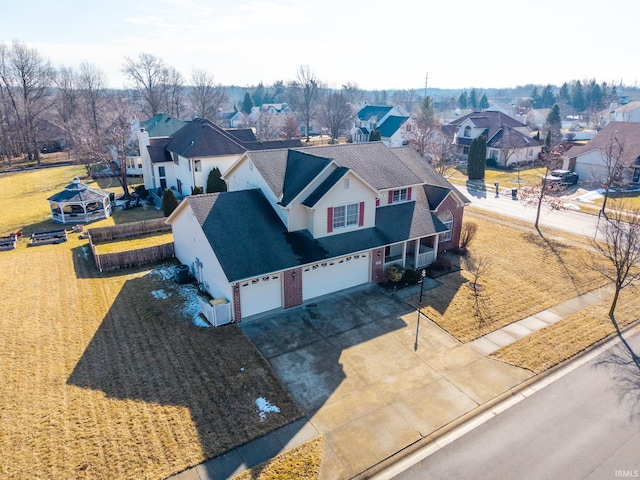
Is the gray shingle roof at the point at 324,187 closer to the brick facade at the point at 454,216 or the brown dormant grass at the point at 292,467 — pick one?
the brick facade at the point at 454,216

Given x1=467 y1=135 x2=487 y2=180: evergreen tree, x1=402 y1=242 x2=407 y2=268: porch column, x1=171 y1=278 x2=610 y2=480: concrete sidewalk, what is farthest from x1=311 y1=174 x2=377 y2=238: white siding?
x1=467 y1=135 x2=487 y2=180: evergreen tree

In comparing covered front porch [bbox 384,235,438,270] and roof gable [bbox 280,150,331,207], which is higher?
roof gable [bbox 280,150,331,207]

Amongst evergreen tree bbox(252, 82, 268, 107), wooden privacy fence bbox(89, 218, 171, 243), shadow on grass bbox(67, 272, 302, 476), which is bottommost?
shadow on grass bbox(67, 272, 302, 476)

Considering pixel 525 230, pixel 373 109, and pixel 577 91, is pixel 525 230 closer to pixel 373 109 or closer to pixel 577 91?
→ pixel 373 109

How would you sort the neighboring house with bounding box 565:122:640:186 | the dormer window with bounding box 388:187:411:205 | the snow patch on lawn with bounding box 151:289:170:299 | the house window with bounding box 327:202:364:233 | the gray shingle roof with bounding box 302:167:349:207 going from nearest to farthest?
the gray shingle roof with bounding box 302:167:349:207 < the snow patch on lawn with bounding box 151:289:170:299 < the house window with bounding box 327:202:364:233 < the dormer window with bounding box 388:187:411:205 < the neighboring house with bounding box 565:122:640:186

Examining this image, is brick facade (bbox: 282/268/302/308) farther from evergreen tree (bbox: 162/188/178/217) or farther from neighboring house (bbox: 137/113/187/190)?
neighboring house (bbox: 137/113/187/190)

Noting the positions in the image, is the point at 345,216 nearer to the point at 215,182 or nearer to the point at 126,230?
the point at 126,230
